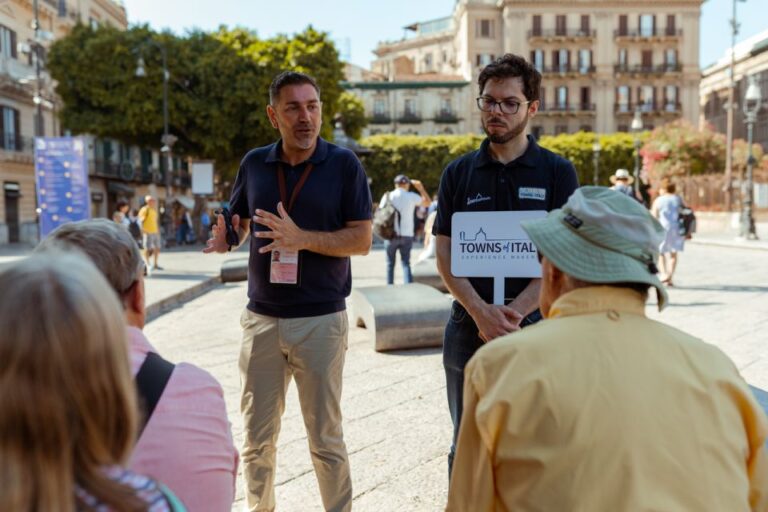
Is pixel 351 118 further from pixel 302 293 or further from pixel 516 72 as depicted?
pixel 516 72

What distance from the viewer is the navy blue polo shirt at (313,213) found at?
3061 mm

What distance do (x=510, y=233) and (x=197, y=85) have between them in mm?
30653

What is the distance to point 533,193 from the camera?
9.29 feet

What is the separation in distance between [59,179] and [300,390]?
1184cm

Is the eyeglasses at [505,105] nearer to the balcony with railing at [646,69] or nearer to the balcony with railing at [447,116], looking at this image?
the balcony with railing at [447,116]

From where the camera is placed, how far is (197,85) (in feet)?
104

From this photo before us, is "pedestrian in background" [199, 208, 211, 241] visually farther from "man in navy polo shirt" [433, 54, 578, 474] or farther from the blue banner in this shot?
"man in navy polo shirt" [433, 54, 578, 474]

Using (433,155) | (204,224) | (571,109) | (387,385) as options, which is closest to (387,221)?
(387,385)

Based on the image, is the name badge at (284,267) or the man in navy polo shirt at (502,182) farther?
the name badge at (284,267)

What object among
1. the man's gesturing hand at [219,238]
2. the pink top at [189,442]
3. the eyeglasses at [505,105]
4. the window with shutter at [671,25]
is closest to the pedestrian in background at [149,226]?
the man's gesturing hand at [219,238]

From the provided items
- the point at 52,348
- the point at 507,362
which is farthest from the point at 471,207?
the point at 52,348

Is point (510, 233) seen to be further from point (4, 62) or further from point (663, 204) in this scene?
point (4, 62)

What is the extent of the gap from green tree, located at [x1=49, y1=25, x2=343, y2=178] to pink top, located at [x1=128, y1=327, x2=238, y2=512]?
29.4 metres

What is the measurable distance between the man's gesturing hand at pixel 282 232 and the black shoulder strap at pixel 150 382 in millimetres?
1264
